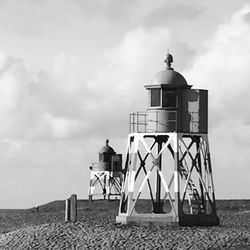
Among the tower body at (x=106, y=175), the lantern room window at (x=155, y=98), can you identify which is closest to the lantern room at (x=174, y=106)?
the lantern room window at (x=155, y=98)

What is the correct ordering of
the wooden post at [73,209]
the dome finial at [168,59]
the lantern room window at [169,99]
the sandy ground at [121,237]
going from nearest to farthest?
1. the sandy ground at [121,237]
2. the lantern room window at [169,99]
3. the wooden post at [73,209]
4. the dome finial at [168,59]

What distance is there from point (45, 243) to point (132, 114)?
8632 millimetres

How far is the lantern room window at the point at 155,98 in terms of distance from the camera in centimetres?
5534

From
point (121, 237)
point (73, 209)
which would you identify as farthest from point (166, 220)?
point (73, 209)

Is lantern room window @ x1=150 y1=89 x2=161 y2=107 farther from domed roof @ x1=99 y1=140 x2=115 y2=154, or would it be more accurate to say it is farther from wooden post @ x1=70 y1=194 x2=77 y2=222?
domed roof @ x1=99 y1=140 x2=115 y2=154

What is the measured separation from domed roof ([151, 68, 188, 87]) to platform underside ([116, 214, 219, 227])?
6.96m

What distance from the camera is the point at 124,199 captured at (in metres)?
55.9

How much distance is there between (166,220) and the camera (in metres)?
53.2

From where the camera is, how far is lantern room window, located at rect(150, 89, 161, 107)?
5534 cm

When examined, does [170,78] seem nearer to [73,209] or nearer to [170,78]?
[170,78]

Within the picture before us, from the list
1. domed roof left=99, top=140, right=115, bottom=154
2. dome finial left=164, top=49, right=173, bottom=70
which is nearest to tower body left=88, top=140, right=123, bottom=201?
domed roof left=99, top=140, right=115, bottom=154

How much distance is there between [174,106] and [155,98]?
1.11 metres

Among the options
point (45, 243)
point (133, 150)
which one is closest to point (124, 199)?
point (133, 150)

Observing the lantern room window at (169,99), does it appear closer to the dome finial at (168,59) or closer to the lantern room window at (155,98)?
the lantern room window at (155,98)
